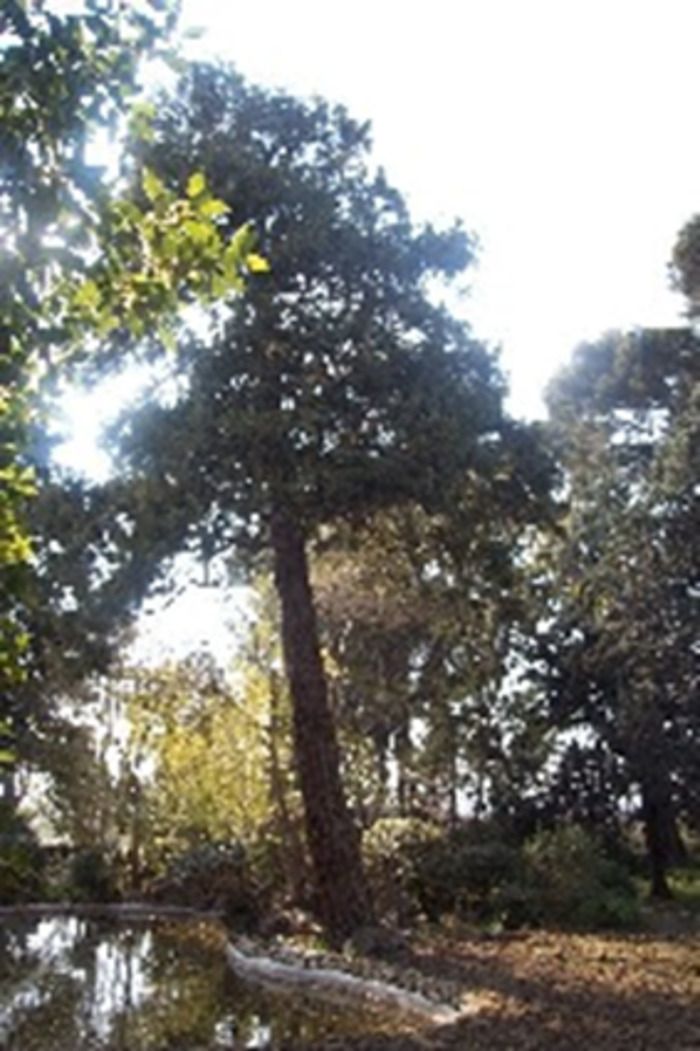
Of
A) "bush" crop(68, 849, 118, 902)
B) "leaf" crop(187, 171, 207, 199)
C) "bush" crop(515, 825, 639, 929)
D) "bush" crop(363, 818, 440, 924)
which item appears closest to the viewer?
"leaf" crop(187, 171, 207, 199)

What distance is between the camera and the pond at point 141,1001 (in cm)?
1114

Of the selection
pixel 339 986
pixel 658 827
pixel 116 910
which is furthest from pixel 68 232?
pixel 658 827

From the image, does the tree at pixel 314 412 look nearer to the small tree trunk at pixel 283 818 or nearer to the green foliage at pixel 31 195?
the small tree trunk at pixel 283 818

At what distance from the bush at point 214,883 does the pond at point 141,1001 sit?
0.85 metres

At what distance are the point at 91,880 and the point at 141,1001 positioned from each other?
1219 cm

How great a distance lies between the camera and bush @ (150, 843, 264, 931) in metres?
20.7

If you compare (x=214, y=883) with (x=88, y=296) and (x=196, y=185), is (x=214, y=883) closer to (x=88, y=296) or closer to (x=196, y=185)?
(x=88, y=296)

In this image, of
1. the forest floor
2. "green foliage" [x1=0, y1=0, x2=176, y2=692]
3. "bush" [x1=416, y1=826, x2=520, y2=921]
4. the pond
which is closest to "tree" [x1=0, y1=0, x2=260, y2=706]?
"green foliage" [x1=0, y1=0, x2=176, y2=692]

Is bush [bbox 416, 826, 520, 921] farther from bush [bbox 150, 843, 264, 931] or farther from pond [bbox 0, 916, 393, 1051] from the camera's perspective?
pond [bbox 0, 916, 393, 1051]

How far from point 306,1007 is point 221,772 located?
36.8ft

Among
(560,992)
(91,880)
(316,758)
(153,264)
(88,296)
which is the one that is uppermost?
(316,758)

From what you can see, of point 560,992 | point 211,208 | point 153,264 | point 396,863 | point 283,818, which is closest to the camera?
point 211,208

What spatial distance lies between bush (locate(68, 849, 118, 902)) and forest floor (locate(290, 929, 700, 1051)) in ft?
36.1

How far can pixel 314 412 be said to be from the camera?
15.8 m
